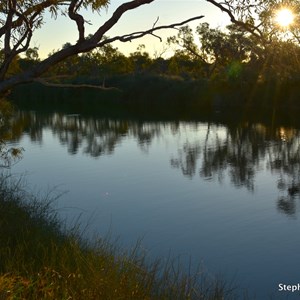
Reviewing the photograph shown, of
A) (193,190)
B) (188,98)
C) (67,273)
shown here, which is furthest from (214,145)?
(188,98)

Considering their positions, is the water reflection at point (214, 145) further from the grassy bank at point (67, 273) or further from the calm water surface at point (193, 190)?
the grassy bank at point (67, 273)

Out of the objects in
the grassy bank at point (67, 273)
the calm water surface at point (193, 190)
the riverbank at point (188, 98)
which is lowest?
the calm water surface at point (193, 190)

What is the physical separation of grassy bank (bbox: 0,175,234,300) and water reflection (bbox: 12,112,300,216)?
5707 millimetres

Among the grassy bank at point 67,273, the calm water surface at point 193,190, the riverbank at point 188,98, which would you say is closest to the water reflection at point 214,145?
the calm water surface at point 193,190

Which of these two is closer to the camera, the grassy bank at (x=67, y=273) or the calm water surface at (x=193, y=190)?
the grassy bank at (x=67, y=273)

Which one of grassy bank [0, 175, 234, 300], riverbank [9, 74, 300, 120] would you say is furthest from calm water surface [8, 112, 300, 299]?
riverbank [9, 74, 300, 120]

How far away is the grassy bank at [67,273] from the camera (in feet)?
13.4

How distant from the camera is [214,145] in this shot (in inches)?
817

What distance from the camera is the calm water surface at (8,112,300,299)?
8312 millimetres

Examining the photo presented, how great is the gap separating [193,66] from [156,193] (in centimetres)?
4972

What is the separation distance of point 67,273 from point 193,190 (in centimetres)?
849

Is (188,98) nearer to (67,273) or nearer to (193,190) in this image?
(193,190)

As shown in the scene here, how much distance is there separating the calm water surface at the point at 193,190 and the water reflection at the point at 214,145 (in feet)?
0.12

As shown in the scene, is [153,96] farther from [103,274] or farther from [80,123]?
[103,274]
